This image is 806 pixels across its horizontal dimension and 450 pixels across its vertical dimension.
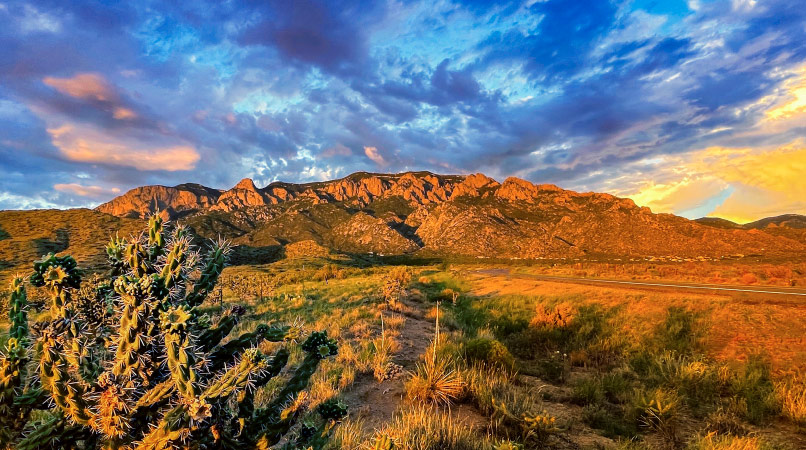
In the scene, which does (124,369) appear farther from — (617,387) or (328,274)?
(328,274)

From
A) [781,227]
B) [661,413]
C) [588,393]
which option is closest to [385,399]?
[588,393]

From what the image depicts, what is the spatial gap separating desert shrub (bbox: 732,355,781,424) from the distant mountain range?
3304 centimetres

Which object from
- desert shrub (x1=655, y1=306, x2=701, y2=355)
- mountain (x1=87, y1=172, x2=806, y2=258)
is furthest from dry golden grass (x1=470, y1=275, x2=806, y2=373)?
mountain (x1=87, y1=172, x2=806, y2=258)

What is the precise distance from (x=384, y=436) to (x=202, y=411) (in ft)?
4.46

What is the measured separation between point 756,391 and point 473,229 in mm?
106425

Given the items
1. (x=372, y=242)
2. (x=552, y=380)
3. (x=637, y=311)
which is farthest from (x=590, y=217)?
(x=552, y=380)

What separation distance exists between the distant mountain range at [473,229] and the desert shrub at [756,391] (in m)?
33.0

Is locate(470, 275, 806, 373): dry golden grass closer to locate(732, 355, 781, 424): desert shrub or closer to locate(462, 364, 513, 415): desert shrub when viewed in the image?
locate(732, 355, 781, 424): desert shrub

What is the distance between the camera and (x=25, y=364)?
2.03 metres

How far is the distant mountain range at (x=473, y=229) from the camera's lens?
6456 cm

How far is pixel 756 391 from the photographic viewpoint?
712cm

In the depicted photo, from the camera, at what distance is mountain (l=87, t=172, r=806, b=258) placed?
266ft

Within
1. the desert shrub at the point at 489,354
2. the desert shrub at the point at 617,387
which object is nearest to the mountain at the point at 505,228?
the desert shrub at the point at 489,354

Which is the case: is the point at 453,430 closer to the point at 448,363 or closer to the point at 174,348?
the point at 448,363
